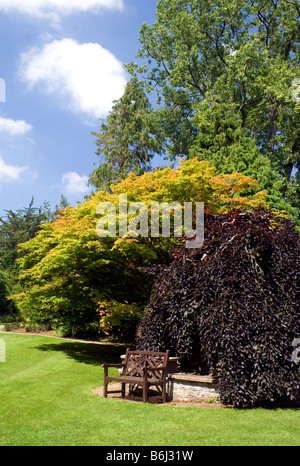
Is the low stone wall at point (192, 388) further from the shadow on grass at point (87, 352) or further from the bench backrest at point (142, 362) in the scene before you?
the shadow on grass at point (87, 352)

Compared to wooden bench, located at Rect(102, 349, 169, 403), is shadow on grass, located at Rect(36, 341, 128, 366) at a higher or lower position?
lower

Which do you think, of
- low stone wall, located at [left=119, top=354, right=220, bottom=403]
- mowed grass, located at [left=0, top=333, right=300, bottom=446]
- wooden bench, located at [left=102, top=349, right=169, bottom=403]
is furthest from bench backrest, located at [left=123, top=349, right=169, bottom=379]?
mowed grass, located at [left=0, top=333, right=300, bottom=446]

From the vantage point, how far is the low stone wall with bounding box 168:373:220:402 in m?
6.50

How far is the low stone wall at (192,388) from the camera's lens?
650cm

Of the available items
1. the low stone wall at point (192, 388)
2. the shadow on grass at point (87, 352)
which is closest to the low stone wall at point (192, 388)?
the low stone wall at point (192, 388)

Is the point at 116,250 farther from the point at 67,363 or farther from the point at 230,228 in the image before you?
the point at 230,228

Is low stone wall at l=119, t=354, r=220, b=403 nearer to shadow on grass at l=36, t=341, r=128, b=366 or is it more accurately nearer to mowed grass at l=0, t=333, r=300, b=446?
mowed grass at l=0, t=333, r=300, b=446

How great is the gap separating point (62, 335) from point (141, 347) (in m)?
10.7

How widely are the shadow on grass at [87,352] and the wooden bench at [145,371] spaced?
3.75 meters

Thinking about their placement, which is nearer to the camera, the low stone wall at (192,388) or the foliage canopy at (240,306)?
the foliage canopy at (240,306)

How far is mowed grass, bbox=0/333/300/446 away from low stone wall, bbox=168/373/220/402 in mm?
573

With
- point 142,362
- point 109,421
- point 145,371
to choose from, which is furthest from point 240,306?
point 109,421

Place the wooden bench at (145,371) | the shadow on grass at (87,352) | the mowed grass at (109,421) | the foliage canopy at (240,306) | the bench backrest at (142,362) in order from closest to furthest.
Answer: the mowed grass at (109,421)
the foliage canopy at (240,306)
the wooden bench at (145,371)
the bench backrest at (142,362)
the shadow on grass at (87,352)

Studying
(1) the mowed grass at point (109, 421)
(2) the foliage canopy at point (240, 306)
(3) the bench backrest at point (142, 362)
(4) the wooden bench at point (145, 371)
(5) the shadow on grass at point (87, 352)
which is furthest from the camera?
(5) the shadow on grass at point (87, 352)
